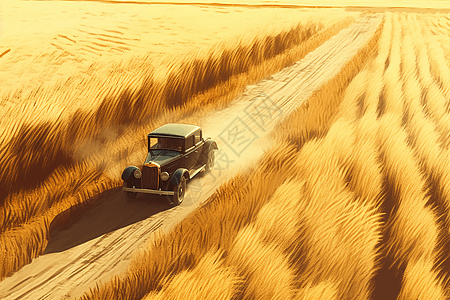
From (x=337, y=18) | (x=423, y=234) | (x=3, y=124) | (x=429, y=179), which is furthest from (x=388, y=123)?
(x=337, y=18)

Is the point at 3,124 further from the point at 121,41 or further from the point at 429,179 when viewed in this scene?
the point at 429,179

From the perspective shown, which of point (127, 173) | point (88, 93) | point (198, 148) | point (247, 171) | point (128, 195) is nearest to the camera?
point (127, 173)

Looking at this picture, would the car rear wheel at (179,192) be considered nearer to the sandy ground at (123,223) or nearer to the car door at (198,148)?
the sandy ground at (123,223)

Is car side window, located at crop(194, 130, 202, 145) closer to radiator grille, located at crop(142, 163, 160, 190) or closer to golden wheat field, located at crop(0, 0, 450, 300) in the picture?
golden wheat field, located at crop(0, 0, 450, 300)

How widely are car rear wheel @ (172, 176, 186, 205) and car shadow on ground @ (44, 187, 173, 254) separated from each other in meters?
0.22

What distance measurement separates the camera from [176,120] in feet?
35.2

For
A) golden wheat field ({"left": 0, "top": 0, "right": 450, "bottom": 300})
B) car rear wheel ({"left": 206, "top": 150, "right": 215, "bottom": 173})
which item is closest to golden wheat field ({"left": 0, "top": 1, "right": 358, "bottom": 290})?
golden wheat field ({"left": 0, "top": 0, "right": 450, "bottom": 300})

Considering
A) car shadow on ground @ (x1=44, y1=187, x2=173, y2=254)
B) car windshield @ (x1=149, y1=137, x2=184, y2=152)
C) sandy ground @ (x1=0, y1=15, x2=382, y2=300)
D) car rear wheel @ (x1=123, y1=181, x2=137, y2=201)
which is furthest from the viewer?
car windshield @ (x1=149, y1=137, x2=184, y2=152)

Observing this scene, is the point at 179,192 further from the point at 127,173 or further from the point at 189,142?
the point at 189,142

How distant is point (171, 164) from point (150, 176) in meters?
0.56

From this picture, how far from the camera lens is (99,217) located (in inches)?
284

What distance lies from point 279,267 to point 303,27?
17806mm

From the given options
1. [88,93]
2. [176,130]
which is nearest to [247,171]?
[176,130]

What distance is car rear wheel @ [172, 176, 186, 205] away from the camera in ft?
23.6
